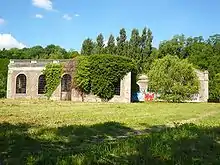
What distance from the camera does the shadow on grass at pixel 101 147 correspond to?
670 centimetres

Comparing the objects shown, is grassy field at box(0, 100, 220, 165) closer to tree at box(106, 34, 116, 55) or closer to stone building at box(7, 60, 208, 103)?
stone building at box(7, 60, 208, 103)

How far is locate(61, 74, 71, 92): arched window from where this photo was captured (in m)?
42.5

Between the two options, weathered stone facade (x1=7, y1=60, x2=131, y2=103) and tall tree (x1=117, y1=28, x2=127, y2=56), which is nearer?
weathered stone facade (x1=7, y1=60, x2=131, y2=103)

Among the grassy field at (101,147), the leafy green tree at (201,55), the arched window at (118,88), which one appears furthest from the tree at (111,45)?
the grassy field at (101,147)

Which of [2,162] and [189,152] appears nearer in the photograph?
[2,162]

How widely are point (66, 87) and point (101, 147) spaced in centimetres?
3512

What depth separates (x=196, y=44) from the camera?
77.6 m

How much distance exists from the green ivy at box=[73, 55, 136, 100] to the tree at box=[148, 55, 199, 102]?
4.38 meters

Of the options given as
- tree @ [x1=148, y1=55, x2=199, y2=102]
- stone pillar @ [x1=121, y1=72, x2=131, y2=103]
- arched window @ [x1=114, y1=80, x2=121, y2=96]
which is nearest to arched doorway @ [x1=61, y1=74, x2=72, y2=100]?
arched window @ [x1=114, y1=80, x2=121, y2=96]

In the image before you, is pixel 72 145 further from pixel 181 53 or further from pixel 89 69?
pixel 181 53

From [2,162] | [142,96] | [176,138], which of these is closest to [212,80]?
[142,96]

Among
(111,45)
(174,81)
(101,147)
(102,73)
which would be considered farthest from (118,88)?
(101,147)

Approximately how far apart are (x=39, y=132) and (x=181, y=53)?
7036 centimetres

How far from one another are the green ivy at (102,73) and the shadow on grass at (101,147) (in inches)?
1060
